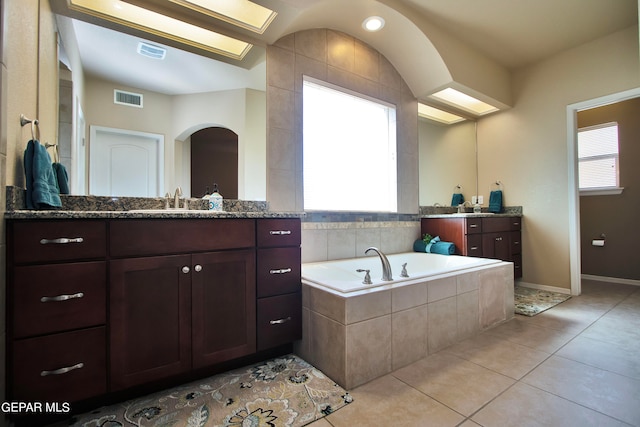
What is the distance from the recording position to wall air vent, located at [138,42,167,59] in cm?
182

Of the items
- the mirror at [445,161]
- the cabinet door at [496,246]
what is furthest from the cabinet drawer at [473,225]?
the mirror at [445,161]

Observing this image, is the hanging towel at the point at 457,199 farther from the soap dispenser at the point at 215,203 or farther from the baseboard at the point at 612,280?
the soap dispenser at the point at 215,203

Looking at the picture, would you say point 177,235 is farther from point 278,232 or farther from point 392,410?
point 392,410

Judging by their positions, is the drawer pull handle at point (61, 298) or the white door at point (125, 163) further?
the white door at point (125, 163)

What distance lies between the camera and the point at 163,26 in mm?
1899

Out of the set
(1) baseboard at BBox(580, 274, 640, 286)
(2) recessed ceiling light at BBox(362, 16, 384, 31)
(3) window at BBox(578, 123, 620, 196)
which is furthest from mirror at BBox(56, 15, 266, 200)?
(1) baseboard at BBox(580, 274, 640, 286)

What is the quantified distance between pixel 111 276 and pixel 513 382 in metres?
2.03

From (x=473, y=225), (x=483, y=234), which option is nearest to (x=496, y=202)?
(x=483, y=234)

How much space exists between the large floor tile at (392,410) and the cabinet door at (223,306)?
61 cm

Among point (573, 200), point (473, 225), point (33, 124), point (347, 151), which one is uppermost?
point (347, 151)

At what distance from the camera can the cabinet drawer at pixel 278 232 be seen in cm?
162

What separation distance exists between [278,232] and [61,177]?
1179 millimetres

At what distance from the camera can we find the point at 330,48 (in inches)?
105

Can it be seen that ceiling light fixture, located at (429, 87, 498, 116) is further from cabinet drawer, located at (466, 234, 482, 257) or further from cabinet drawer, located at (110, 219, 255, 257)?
cabinet drawer, located at (110, 219, 255, 257)
